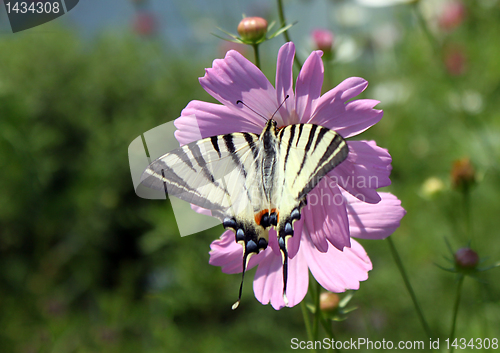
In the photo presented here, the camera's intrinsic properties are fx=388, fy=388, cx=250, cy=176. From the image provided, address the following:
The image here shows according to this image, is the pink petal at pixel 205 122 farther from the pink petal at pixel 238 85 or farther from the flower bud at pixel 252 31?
the flower bud at pixel 252 31

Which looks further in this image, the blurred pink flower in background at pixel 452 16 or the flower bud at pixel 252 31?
the blurred pink flower in background at pixel 452 16

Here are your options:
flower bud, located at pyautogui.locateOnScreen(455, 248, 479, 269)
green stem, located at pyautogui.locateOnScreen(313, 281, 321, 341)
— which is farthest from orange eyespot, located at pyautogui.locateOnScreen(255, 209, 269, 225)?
flower bud, located at pyautogui.locateOnScreen(455, 248, 479, 269)

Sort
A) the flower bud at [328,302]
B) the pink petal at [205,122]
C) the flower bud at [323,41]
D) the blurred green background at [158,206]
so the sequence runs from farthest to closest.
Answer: the blurred green background at [158,206], the flower bud at [323,41], the flower bud at [328,302], the pink petal at [205,122]

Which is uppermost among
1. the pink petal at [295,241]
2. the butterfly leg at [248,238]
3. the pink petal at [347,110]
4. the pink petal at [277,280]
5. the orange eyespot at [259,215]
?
the pink petal at [347,110]

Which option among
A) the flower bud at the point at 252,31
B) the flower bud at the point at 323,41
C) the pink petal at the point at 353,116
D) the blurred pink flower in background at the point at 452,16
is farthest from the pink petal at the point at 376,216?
the blurred pink flower in background at the point at 452,16

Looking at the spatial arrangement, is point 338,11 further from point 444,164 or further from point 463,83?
point 444,164

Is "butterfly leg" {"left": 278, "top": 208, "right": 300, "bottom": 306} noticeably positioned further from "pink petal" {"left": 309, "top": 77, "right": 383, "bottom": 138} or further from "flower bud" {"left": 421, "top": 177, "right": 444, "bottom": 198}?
"flower bud" {"left": 421, "top": 177, "right": 444, "bottom": 198}
